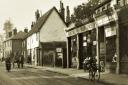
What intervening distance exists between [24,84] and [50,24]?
→ 154 feet

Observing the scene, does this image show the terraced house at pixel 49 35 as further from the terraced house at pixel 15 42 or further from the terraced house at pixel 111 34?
the terraced house at pixel 15 42

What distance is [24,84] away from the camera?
23797 millimetres

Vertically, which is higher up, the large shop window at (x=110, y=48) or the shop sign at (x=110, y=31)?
the shop sign at (x=110, y=31)

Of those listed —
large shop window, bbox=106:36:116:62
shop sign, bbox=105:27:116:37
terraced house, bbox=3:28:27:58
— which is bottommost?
large shop window, bbox=106:36:116:62

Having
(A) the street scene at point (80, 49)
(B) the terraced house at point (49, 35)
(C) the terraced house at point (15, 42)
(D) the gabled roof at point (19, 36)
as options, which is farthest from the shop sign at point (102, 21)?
(D) the gabled roof at point (19, 36)

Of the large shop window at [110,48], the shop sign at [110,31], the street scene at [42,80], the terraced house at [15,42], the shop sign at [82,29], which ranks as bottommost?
the street scene at [42,80]

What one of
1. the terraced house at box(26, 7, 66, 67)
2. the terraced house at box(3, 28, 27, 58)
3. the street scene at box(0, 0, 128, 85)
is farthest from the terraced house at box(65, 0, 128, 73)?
the terraced house at box(3, 28, 27, 58)

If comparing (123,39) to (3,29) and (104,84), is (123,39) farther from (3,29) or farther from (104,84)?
(3,29)

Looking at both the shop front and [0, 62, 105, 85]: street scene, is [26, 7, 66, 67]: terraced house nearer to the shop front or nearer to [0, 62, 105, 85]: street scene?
the shop front

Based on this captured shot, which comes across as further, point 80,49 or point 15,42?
point 15,42

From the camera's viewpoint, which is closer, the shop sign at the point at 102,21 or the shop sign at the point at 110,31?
the shop sign at the point at 110,31

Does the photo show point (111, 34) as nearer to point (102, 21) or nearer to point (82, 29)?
point (102, 21)

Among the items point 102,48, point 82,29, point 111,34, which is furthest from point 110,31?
point 82,29

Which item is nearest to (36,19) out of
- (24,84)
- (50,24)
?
(50,24)
